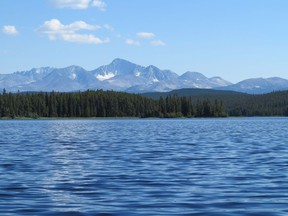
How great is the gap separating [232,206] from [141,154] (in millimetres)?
25157

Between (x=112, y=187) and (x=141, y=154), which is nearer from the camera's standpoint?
(x=112, y=187)

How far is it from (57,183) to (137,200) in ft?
22.8

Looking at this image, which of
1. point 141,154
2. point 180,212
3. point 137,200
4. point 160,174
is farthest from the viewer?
point 141,154

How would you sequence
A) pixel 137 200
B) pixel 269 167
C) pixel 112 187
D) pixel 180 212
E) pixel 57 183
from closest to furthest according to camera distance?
pixel 180 212
pixel 137 200
pixel 112 187
pixel 57 183
pixel 269 167

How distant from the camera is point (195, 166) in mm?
37469

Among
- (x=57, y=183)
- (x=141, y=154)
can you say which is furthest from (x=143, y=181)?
(x=141, y=154)

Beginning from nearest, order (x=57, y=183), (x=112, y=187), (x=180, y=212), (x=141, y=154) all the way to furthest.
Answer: (x=180, y=212)
(x=112, y=187)
(x=57, y=183)
(x=141, y=154)

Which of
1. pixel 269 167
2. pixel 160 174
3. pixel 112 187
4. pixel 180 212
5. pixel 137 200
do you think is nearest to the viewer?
pixel 180 212

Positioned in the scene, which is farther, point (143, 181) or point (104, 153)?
point (104, 153)

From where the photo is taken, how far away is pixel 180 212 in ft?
70.9

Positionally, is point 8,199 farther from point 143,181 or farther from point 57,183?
point 143,181

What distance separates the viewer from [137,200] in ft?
79.5

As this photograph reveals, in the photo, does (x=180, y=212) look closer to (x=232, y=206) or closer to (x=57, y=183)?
(x=232, y=206)

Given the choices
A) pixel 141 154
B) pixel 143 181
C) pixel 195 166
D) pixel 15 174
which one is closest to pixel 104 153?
pixel 141 154
